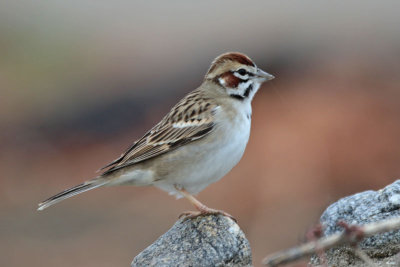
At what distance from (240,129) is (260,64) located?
14.2 metres

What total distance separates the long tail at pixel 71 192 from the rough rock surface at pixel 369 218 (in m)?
2.23

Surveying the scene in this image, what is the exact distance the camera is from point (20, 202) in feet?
60.1

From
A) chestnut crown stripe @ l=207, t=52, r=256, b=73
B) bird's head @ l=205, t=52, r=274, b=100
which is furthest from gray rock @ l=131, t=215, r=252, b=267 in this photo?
Answer: chestnut crown stripe @ l=207, t=52, r=256, b=73

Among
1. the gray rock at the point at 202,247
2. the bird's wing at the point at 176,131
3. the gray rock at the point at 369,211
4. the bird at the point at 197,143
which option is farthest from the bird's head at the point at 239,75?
the gray rock at the point at 369,211

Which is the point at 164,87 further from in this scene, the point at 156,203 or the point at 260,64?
the point at 156,203

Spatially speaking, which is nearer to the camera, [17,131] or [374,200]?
[374,200]

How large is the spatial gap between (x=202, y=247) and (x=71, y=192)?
164 centimetres

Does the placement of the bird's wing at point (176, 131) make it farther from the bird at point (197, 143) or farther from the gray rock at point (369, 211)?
the gray rock at point (369, 211)

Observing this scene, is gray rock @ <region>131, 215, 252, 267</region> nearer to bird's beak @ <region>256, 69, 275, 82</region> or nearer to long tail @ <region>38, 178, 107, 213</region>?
long tail @ <region>38, 178, 107, 213</region>

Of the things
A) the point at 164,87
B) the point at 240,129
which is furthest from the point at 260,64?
the point at 240,129

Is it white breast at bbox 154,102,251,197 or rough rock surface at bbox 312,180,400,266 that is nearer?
rough rock surface at bbox 312,180,400,266

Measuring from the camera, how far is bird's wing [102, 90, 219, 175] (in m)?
7.99

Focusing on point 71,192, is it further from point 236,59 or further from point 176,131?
point 236,59

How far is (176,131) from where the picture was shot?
8.16 m
